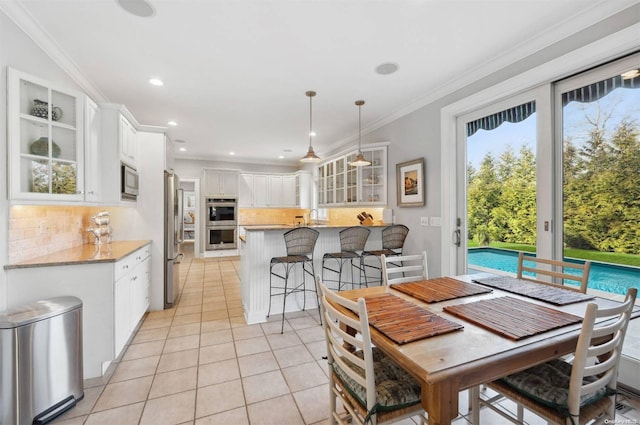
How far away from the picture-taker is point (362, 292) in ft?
5.92

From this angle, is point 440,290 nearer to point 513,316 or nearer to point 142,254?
point 513,316

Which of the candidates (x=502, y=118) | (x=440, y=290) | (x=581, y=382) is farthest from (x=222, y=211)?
(x=581, y=382)

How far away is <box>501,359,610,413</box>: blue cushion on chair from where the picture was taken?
1218 millimetres

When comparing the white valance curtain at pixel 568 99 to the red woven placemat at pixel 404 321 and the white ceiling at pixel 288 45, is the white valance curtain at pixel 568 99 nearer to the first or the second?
the white ceiling at pixel 288 45

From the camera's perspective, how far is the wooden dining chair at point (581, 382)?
1.09 m

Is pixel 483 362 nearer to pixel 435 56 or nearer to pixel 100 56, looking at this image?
pixel 435 56

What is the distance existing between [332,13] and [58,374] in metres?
3.15

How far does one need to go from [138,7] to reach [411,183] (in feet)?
11.2

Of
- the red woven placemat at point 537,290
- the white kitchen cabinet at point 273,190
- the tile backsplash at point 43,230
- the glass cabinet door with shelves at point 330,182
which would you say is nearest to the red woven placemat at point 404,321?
the red woven placemat at point 537,290

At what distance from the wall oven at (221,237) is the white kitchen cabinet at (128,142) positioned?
4036 mm

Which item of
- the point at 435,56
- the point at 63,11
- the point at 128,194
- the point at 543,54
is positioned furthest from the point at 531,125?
the point at 128,194

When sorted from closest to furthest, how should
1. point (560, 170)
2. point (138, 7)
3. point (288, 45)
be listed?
point (138, 7), point (560, 170), point (288, 45)

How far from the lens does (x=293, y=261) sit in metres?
3.14

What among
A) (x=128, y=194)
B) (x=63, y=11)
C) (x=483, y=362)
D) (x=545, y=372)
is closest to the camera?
(x=483, y=362)
